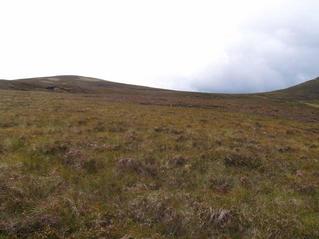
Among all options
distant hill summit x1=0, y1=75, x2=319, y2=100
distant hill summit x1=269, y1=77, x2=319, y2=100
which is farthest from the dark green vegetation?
distant hill summit x1=269, y1=77, x2=319, y2=100

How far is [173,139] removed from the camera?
72.7ft

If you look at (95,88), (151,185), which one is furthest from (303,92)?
(151,185)

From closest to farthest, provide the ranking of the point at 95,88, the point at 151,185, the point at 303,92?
the point at 151,185
the point at 95,88
the point at 303,92

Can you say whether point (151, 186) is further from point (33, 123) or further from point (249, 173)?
point (33, 123)

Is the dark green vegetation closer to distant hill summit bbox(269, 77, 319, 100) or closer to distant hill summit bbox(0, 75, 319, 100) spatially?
distant hill summit bbox(0, 75, 319, 100)

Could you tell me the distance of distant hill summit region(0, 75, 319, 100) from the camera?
7719 cm

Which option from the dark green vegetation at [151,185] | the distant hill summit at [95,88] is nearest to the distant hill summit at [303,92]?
the distant hill summit at [95,88]

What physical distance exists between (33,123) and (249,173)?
50.7 ft

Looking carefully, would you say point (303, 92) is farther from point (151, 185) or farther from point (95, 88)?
point (151, 185)

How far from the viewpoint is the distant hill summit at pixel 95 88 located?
77188 millimetres

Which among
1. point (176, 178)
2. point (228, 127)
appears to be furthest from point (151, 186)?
point (228, 127)

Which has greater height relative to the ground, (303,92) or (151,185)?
(151,185)

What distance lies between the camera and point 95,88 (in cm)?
9281

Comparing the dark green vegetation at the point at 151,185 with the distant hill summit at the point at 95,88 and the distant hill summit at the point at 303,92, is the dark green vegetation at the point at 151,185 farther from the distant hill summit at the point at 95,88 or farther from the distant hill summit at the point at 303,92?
the distant hill summit at the point at 303,92
